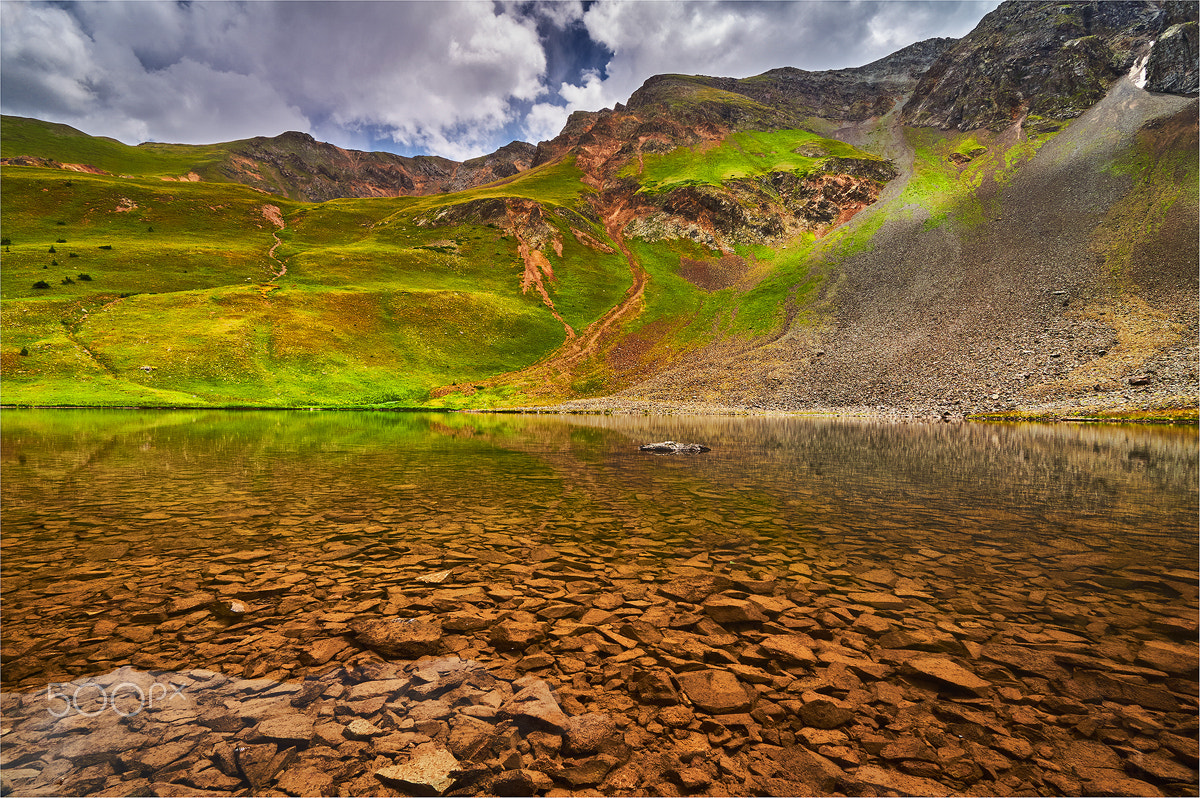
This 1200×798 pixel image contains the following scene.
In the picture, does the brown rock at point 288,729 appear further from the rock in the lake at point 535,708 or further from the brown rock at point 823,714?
the brown rock at point 823,714

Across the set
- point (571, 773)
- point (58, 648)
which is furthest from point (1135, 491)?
point (58, 648)

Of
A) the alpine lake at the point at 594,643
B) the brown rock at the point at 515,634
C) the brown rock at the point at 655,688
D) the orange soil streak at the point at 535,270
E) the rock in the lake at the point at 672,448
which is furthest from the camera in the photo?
the orange soil streak at the point at 535,270

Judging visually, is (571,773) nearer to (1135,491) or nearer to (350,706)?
(350,706)

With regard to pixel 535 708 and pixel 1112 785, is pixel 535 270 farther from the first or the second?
pixel 1112 785

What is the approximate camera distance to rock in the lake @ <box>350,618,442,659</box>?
669 centimetres

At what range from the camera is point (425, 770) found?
14.8 feet

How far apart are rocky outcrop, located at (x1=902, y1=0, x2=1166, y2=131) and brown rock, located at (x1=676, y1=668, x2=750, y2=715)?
581 feet

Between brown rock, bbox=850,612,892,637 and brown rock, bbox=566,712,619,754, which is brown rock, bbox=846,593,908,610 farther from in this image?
brown rock, bbox=566,712,619,754

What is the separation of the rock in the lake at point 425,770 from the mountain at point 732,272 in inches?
2582

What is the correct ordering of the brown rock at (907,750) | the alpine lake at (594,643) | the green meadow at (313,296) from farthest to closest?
the green meadow at (313,296)
the brown rock at (907,750)
the alpine lake at (594,643)

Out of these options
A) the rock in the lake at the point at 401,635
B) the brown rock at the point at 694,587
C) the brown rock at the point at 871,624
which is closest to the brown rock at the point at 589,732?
the rock in the lake at the point at 401,635

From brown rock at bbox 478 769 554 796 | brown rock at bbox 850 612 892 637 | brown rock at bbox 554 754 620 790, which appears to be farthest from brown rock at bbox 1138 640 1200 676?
brown rock at bbox 478 769 554 796

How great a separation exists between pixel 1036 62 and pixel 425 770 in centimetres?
19967

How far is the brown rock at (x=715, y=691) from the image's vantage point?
5562mm
